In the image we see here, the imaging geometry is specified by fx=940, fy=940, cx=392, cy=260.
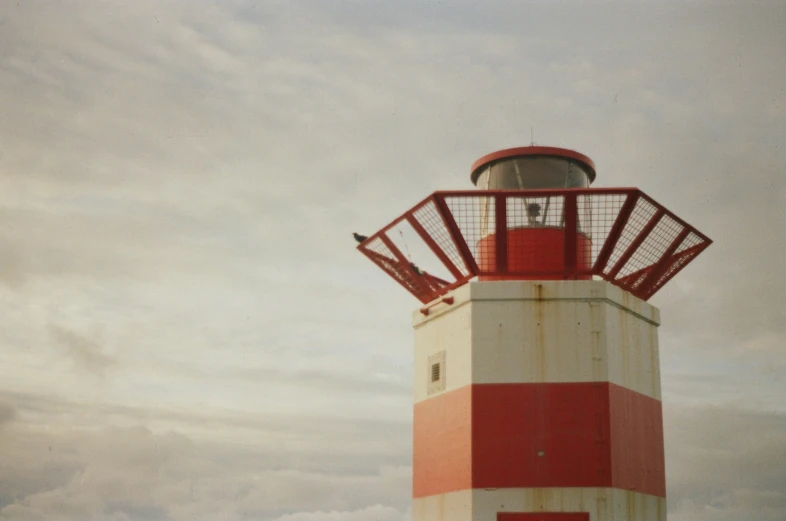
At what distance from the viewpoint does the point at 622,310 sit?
17.2 meters

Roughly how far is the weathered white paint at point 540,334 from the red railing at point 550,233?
604 millimetres

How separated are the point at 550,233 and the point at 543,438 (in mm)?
3801

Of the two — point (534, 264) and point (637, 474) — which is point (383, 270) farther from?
point (637, 474)

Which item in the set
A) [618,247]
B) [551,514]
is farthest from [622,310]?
[551,514]

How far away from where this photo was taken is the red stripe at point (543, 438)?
16000 millimetres

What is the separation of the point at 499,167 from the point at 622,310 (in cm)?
372

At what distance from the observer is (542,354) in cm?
1652

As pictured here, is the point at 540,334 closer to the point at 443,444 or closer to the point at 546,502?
the point at 443,444

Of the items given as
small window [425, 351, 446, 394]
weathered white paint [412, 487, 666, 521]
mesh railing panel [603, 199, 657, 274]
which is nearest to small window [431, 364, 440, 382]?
small window [425, 351, 446, 394]

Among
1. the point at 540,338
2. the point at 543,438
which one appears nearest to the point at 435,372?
the point at 540,338

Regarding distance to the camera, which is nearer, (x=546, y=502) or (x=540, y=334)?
(x=546, y=502)

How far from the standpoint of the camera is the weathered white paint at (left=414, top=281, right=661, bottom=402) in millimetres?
16453

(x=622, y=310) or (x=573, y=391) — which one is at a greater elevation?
(x=622, y=310)

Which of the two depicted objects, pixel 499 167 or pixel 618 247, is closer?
pixel 618 247
